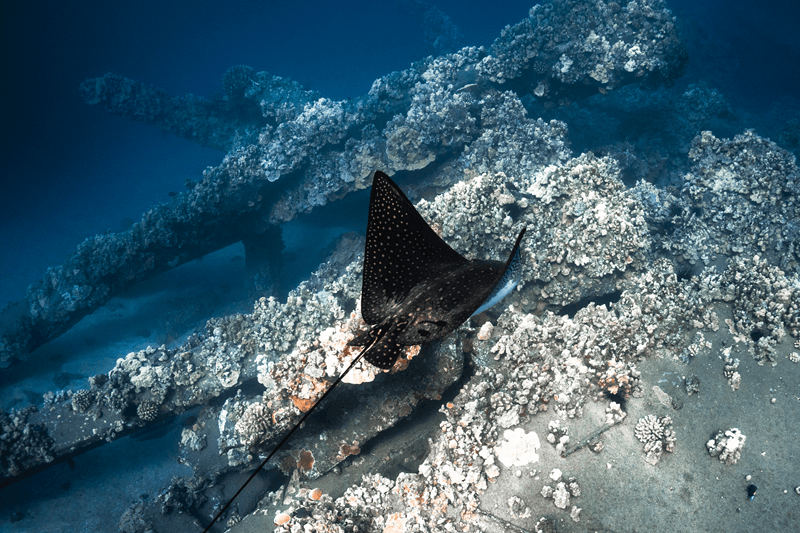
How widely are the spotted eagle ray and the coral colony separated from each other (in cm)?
2

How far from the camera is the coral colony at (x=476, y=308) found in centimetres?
375

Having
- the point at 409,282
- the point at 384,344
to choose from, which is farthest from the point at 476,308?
the point at 409,282

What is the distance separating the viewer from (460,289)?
9.73 feet

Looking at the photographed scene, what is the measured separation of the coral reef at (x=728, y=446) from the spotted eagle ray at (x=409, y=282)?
3.35 meters

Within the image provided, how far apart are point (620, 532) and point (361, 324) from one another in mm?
3679

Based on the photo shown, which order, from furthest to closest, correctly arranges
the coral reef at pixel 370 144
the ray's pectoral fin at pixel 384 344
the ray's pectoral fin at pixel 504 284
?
1. the coral reef at pixel 370 144
2. the ray's pectoral fin at pixel 384 344
3. the ray's pectoral fin at pixel 504 284

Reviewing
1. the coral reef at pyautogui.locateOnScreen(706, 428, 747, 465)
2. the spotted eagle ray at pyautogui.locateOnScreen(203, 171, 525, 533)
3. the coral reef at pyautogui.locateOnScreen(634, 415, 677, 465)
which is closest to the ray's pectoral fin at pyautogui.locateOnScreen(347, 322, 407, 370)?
the spotted eagle ray at pyautogui.locateOnScreen(203, 171, 525, 533)

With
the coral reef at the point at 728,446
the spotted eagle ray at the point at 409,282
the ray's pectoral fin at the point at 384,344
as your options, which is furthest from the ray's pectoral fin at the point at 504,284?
the coral reef at the point at 728,446

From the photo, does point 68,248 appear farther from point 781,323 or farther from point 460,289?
point 781,323

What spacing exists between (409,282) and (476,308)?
1081 mm

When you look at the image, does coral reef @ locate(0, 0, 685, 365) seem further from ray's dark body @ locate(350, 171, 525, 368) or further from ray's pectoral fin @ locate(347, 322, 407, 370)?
ray's pectoral fin @ locate(347, 322, 407, 370)

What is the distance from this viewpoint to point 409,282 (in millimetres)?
3523

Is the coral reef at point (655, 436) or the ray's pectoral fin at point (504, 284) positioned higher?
the ray's pectoral fin at point (504, 284)

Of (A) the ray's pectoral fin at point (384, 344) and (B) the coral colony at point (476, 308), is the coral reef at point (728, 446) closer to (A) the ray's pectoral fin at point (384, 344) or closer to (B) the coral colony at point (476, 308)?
(B) the coral colony at point (476, 308)
